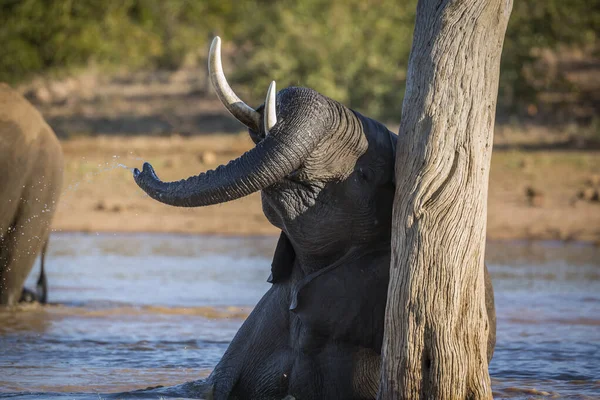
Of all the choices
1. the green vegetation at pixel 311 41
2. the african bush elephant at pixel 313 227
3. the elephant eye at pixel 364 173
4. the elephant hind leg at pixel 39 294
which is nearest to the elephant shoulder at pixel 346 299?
the african bush elephant at pixel 313 227

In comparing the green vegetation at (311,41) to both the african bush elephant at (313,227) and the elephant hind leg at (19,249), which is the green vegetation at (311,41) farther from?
the african bush elephant at (313,227)

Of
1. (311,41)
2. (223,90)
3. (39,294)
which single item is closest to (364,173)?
(223,90)

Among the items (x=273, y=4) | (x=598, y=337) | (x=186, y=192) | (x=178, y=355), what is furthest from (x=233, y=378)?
(x=273, y=4)

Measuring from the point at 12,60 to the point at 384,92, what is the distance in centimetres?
635

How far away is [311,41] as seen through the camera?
20625mm

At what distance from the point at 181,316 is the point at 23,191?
1632 mm

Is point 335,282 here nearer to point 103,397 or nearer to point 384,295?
point 384,295

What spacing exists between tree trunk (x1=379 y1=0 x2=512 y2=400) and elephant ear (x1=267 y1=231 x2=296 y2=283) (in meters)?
0.66

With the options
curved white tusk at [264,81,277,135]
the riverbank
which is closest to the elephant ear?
curved white tusk at [264,81,277,135]

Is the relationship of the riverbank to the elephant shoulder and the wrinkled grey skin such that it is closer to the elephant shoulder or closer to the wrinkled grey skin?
the wrinkled grey skin

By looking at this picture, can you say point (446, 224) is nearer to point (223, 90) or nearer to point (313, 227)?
point (313, 227)

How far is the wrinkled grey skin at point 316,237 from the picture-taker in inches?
174

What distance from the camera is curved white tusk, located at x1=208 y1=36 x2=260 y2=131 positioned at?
4395mm

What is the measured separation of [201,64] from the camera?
2858 cm
